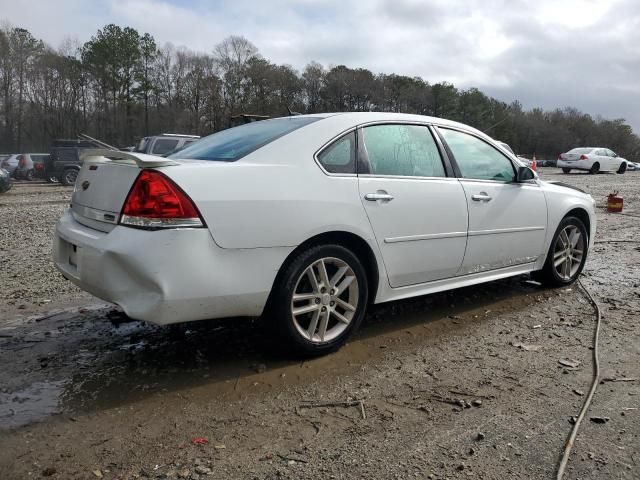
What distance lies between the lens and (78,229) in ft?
10.1

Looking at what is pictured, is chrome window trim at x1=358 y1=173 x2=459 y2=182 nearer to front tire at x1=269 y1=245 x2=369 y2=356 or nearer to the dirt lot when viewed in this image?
front tire at x1=269 y1=245 x2=369 y2=356

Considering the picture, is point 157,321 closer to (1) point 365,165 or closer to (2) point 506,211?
(1) point 365,165

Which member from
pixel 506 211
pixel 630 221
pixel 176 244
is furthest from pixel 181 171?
pixel 630 221

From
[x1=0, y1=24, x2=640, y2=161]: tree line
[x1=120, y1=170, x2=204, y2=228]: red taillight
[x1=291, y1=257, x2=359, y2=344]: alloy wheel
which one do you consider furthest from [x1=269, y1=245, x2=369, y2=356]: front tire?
[x1=0, y1=24, x2=640, y2=161]: tree line

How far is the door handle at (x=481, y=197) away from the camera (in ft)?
13.0

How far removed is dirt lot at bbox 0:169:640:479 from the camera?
2178 millimetres

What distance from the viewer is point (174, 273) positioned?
2607 millimetres

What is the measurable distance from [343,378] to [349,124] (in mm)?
1636

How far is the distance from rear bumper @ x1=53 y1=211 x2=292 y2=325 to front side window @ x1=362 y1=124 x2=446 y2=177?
1.04 meters

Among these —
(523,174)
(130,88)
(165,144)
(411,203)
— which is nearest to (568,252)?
(523,174)

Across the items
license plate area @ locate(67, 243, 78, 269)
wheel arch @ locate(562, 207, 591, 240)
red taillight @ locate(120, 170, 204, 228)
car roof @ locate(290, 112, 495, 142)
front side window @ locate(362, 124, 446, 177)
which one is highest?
car roof @ locate(290, 112, 495, 142)

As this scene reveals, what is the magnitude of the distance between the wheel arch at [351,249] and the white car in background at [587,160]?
27213 millimetres

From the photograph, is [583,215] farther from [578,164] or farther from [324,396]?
[578,164]

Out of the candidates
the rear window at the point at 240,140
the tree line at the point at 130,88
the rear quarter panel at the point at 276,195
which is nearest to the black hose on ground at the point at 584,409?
the rear quarter panel at the point at 276,195
